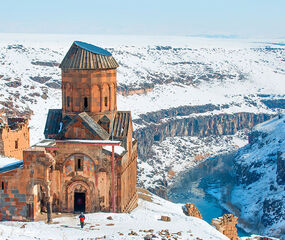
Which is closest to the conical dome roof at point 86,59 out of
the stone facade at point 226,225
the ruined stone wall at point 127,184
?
the ruined stone wall at point 127,184

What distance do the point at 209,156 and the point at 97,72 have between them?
500 ft

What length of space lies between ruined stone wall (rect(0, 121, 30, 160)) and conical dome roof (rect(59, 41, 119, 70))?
13263 millimetres

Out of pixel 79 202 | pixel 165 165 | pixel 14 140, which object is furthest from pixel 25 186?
pixel 165 165

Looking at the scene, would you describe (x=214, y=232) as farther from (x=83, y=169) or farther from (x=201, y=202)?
(x=201, y=202)

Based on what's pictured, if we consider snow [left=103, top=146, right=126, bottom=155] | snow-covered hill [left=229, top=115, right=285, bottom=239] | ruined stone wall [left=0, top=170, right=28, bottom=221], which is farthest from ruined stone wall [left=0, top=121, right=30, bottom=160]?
snow-covered hill [left=229, top=115, right=285, bottom=239]

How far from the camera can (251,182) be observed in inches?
5763

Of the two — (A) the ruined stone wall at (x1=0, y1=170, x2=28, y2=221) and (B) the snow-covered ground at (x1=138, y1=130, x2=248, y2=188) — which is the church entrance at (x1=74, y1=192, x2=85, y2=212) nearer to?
(A) the ruined stone wall at (x1=0, y1=170, x2=28, y2=221)

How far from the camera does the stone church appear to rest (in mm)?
42250

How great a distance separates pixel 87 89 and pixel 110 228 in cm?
1377

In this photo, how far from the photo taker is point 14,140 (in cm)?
5778

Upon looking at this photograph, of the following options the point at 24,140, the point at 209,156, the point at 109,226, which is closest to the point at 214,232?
the point at 109,226

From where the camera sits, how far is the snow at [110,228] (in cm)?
3716

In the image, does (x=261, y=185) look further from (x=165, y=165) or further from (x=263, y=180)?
(x=165, y=165)

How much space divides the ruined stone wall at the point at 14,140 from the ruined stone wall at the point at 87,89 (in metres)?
11.0
